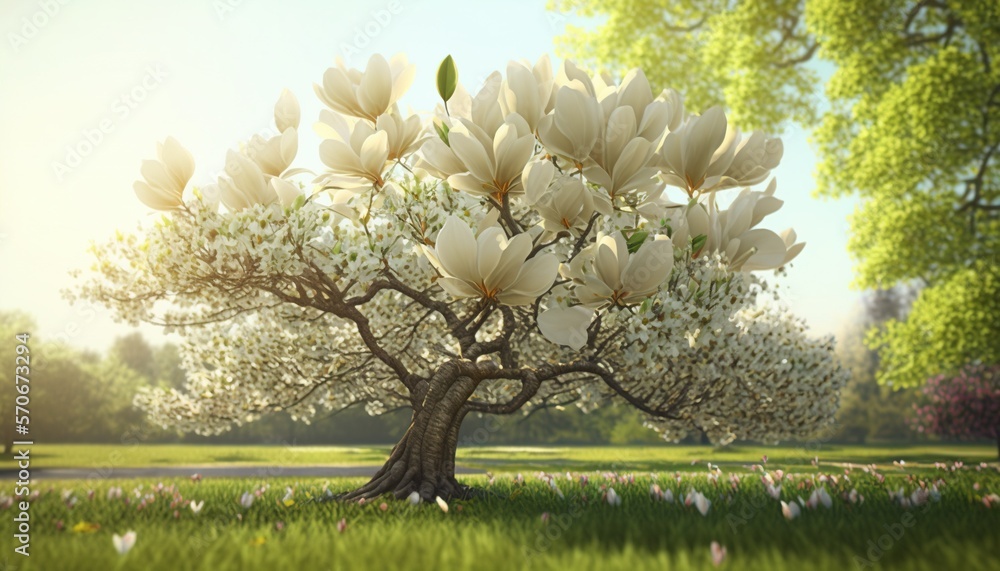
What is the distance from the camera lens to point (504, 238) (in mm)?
3312

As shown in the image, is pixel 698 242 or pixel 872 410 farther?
pixel 872 410

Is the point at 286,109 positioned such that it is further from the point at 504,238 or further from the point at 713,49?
the point at 713,49

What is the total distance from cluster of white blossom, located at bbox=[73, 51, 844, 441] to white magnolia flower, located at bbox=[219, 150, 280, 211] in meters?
0.01

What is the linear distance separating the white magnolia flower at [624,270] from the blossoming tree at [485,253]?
0.03 feet

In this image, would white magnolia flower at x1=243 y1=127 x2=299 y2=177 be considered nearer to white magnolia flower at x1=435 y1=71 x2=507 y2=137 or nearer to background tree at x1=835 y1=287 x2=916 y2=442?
white magnolia flower at x1=435 y1=71 x2=507 y2=137

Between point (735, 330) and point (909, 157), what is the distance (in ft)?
34.1

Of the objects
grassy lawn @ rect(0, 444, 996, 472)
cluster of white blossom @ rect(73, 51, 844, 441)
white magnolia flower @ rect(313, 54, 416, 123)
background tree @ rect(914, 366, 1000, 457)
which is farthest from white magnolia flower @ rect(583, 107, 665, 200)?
background tree @ rect(914, 366, 1000, 457)

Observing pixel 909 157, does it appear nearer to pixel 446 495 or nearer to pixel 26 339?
pixel 446 495

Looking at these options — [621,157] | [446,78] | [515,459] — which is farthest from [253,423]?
[621,157]

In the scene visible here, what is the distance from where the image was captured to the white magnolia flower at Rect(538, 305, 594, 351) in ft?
11.7

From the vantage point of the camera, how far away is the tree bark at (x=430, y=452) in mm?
5285

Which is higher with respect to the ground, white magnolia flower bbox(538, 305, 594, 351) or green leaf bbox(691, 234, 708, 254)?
green leaf bbox(691, 234, 708, 254)

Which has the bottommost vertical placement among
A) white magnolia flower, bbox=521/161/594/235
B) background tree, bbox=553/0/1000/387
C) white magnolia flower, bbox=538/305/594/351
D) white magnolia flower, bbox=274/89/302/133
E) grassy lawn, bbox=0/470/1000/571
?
grassy lawn, bbox=0/470/1000/571

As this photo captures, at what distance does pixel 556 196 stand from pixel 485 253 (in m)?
0.68
